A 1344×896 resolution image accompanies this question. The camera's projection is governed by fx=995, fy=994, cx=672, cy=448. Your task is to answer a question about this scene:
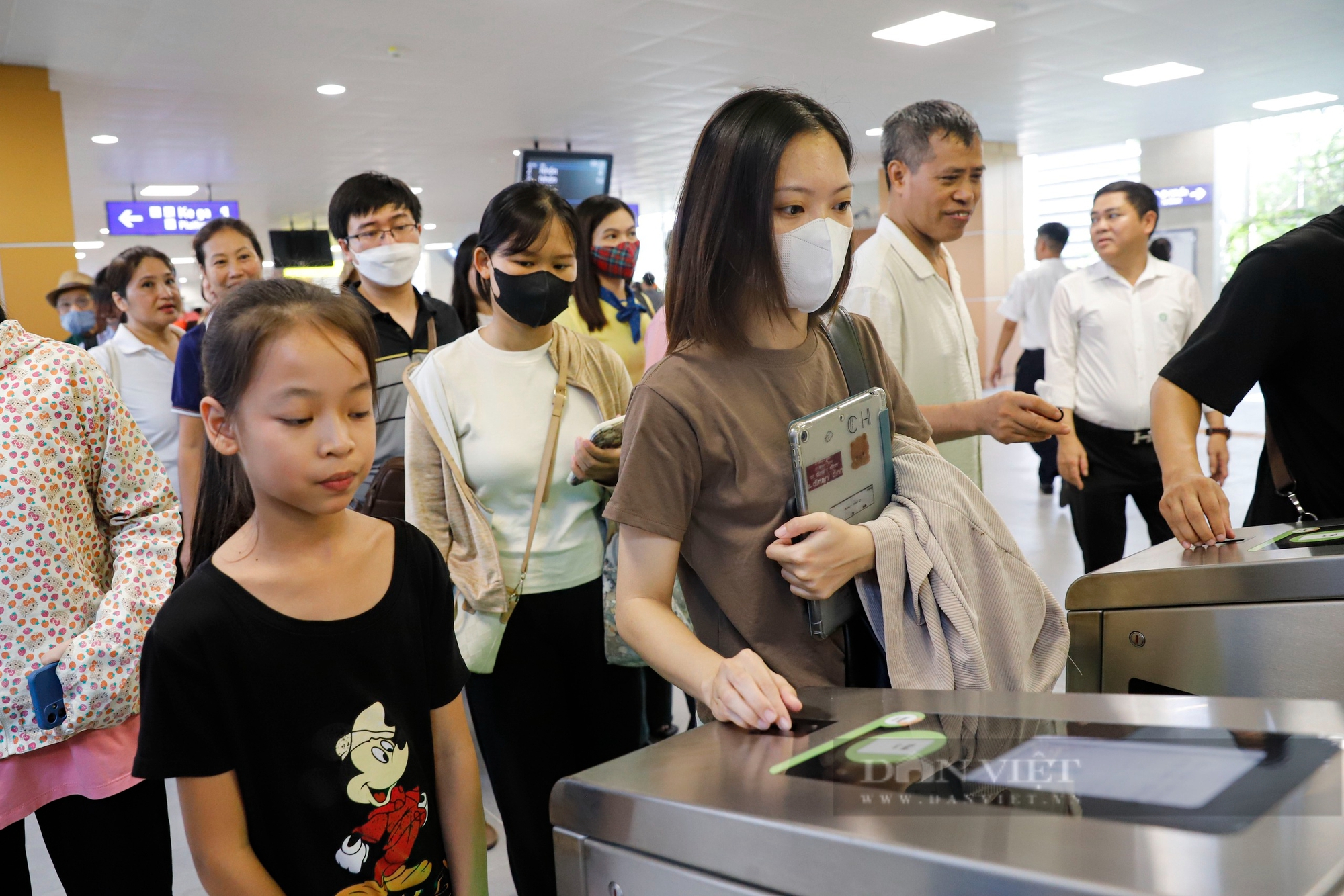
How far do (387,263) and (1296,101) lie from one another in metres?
10.8

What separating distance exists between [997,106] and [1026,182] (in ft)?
15.0

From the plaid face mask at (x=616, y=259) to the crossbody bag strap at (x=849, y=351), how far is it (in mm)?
2104

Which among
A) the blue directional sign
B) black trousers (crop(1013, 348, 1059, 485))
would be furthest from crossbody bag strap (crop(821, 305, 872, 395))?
the blue directional sign

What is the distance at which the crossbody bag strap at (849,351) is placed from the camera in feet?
4.25

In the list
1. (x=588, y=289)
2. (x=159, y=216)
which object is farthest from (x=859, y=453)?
(x=159, y=216)

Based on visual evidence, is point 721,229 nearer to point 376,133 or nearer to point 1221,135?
point 376,133

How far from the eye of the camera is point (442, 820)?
4.15ft

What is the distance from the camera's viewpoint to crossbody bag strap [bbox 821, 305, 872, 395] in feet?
4.25

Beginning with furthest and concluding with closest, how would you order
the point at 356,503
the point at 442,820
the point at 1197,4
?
the point at 1197,4
the point at 356,503
the point at 442,820

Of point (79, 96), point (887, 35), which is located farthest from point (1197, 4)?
point (79, 96)

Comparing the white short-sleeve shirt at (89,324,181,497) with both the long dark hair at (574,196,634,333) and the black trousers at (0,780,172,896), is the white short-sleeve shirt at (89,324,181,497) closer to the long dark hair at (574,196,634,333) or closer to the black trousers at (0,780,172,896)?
the long dark hair at (574,196,634,333)

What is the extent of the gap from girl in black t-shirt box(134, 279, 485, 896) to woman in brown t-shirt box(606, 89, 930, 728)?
303mm

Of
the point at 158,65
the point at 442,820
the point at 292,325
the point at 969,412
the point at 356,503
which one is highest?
the point at 158,65

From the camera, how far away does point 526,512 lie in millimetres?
1987
